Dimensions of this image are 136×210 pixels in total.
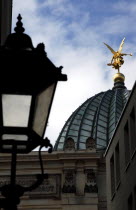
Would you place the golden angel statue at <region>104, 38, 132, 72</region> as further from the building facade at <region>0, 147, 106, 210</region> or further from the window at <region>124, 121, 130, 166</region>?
the window at <region>124, 121, 130, 166</region>

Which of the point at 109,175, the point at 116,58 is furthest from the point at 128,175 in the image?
the point at 116,58

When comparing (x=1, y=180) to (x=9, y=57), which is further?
(x=1, y=180)

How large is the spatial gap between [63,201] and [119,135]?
7916 mm

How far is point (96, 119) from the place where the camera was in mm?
65625

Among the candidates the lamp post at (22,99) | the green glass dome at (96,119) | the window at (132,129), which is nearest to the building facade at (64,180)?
the window at (132,129)

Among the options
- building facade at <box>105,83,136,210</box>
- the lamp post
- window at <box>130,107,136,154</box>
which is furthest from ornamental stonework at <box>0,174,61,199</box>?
the lamp post

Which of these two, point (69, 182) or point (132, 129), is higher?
point (69, 182)

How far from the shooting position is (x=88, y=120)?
214 feet

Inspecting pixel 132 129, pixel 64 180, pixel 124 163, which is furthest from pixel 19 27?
pixel 64 180

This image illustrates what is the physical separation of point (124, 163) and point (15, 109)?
54.5 feet

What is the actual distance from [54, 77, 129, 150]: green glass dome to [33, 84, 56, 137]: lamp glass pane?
54.4 m

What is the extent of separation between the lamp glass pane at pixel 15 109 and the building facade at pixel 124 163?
14680mm

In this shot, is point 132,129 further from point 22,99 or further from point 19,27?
point 22,99

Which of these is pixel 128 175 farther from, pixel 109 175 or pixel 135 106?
pixel 109 175
